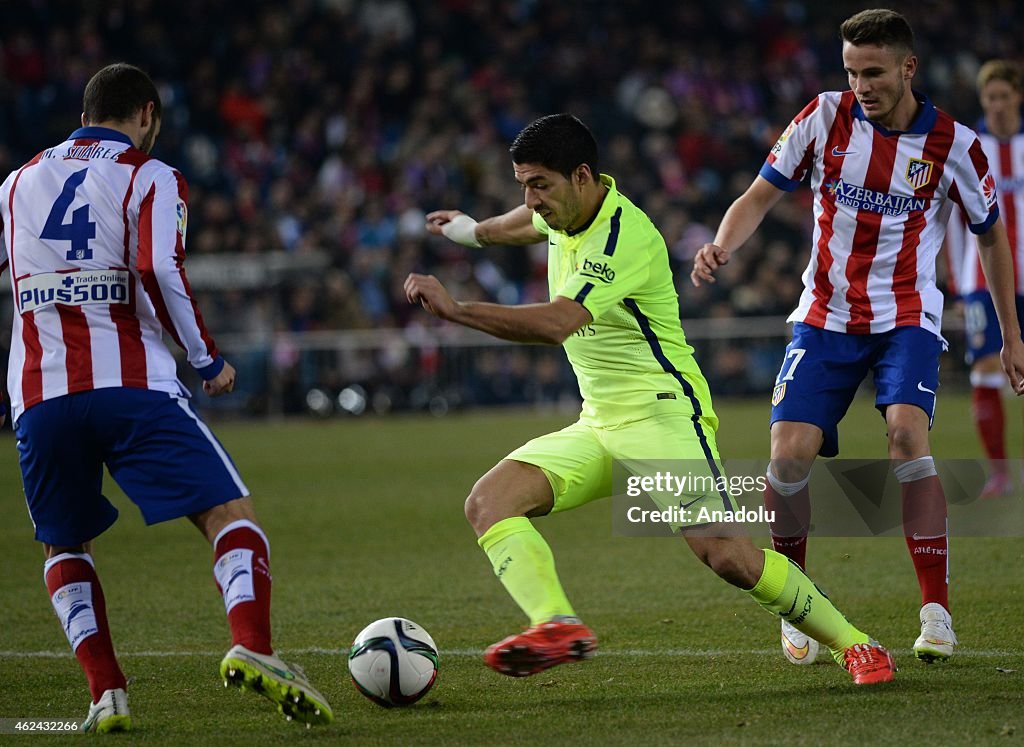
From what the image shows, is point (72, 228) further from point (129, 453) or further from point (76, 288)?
point (129, 453)

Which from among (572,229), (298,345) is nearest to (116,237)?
(572,229)

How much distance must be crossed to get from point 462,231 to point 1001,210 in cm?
494

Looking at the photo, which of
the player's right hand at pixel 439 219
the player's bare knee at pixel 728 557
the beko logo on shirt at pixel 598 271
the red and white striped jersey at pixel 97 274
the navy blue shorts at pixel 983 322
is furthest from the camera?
the navy blue shorts at pixel 983 322

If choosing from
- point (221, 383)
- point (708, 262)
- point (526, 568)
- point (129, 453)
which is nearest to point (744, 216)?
point (708, 262)

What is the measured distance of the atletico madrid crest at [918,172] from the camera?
5621 millimetres

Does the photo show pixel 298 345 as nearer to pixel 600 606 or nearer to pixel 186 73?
pixel 186 73

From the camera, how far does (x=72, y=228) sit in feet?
14.9

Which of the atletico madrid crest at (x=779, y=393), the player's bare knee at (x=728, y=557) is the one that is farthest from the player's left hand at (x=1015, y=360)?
the player's bare knee at (x=728, y=557)

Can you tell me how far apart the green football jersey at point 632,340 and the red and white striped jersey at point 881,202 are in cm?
84

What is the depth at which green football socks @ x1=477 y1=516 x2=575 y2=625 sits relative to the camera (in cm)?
462

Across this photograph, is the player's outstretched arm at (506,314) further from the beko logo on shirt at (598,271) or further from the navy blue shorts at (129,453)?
the navy blue shorts at (129,453)

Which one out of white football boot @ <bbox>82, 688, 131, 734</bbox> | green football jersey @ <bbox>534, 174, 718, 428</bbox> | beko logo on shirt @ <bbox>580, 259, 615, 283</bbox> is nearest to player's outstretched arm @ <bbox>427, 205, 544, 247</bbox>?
green football jersey @ <bbox>534, 174, 718, 428</bbox>

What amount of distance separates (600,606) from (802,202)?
52.4 ft

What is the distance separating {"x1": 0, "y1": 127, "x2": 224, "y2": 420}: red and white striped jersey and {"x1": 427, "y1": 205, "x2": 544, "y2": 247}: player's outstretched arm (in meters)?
1.44
